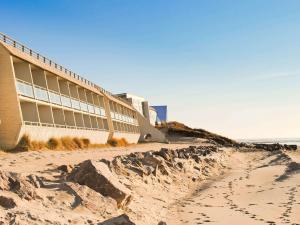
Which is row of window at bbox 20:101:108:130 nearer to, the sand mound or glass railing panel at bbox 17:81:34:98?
glass railing panel at bbox 17:81:34:98

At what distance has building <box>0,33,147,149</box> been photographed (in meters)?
25.9

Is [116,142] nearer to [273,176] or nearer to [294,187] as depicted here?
[273,176]

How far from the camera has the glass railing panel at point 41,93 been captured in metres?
30.3

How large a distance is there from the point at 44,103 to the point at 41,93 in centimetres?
78

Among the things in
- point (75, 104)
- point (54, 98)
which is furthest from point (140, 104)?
point (54, 98)

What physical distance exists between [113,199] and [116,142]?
42.4 meters

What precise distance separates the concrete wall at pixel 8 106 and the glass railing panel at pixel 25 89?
0.84m

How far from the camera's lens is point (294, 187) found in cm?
1552

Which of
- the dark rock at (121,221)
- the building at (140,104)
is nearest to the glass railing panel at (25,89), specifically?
the dark rock at (121,221)

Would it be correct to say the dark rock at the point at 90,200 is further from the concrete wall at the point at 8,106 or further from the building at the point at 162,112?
the building at the point at 162,112

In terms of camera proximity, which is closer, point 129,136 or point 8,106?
point 8,106

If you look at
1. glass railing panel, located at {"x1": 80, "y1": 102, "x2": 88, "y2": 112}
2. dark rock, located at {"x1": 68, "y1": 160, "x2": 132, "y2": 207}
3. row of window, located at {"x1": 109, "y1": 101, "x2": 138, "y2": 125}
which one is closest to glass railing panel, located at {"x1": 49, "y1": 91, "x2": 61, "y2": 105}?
glass railing panel, located at {"x1": 80, "y1": 102, "x2": 88, "y2": 112}

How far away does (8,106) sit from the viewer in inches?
1022

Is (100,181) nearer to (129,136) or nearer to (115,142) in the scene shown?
(115,142)
